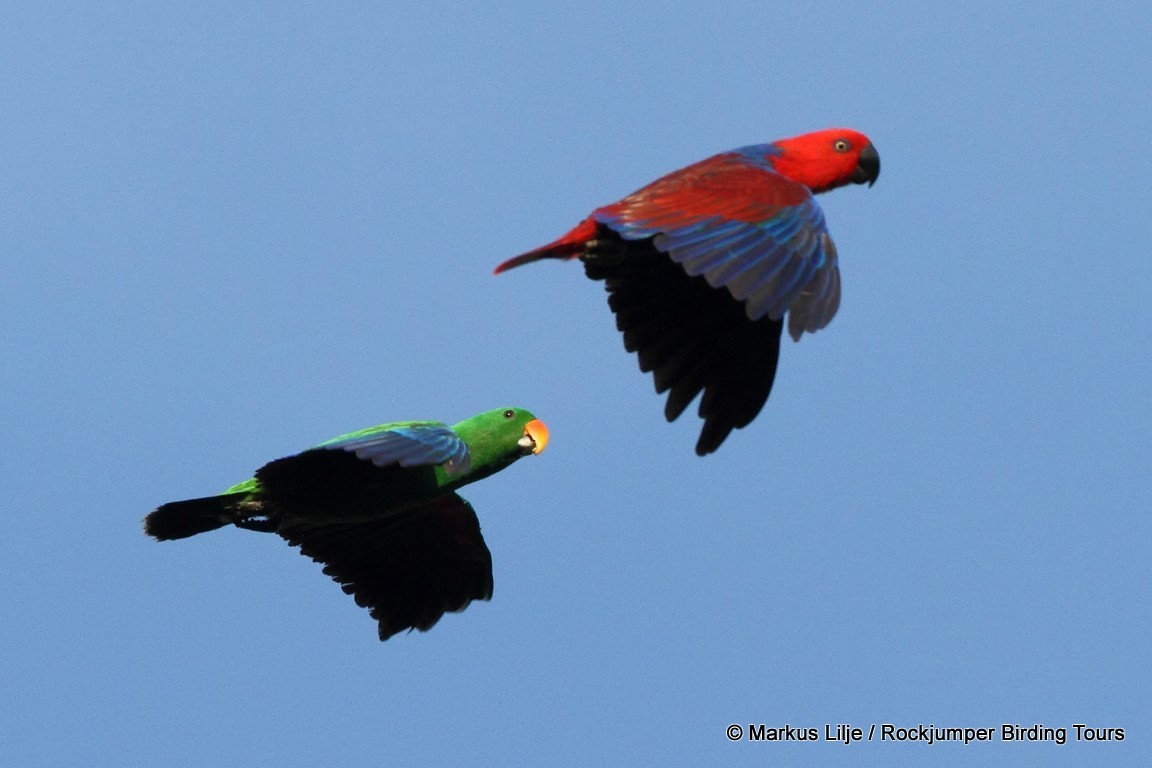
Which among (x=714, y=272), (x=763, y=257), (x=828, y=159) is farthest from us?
(x=828, y=159)

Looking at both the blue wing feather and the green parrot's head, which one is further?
the green parrot's head

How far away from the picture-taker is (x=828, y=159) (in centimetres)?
1208

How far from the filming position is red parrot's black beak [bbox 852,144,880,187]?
12.3 metres

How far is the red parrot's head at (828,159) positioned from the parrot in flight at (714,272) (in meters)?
0.21

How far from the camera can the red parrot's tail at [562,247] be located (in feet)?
36.0

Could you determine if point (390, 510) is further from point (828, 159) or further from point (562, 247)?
point (828, 159)

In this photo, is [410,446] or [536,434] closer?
[410,446]

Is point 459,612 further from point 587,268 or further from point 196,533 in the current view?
point 587,268

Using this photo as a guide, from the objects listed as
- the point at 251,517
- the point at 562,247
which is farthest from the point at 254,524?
the point at 562,247

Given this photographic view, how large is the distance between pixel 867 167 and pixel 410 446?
3267 mm

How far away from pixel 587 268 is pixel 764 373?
115 cm

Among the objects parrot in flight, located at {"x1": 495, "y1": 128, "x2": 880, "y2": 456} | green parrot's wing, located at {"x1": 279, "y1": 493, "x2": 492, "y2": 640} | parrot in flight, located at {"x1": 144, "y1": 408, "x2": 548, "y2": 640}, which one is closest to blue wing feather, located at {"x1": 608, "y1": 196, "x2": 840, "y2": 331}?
parrot in flight, located at {"x1": 495, "y1": 128, "x2": 880, "y2": 456}

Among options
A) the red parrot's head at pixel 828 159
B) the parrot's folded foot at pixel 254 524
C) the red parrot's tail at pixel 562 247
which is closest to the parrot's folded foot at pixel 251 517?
the parrot's folded foot at pixel 254 524

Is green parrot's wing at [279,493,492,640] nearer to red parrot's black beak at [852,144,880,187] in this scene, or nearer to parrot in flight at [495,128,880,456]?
parrot in flight at [495,128,880,456]
